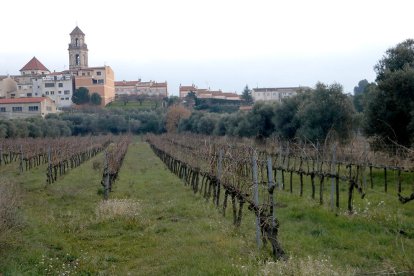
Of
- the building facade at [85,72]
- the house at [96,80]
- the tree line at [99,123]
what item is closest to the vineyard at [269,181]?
the tree line at [99,123]

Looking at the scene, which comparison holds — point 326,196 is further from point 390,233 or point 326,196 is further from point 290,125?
point 290,125

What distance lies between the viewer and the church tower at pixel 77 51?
130375mm

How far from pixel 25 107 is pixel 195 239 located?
293 feet

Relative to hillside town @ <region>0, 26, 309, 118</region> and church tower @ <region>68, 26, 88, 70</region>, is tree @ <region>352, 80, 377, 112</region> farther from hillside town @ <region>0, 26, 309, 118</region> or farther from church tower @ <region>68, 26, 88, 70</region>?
church tower @ <region>68, 26, 88, 70</region>

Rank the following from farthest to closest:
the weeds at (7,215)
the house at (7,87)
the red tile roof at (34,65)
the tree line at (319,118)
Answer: the red tile roof at (34,65) → the house at (7,87) → the tree line at (319,118) → the weeds at (7,215)

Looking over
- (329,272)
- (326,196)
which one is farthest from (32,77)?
(329,272)

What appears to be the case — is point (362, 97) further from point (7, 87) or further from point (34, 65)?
point (34, 65)

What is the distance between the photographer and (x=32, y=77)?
394 feet

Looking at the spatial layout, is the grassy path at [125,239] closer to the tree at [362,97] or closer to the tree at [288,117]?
the tree at [362,97]

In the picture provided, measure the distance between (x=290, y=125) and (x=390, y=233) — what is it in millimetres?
29444

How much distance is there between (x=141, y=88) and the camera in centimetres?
14700

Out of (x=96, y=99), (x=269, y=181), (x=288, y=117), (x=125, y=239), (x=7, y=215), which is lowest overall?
(x=125, y=239)

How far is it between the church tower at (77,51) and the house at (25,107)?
37.5m

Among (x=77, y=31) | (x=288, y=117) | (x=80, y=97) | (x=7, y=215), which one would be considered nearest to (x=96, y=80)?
(x=80, y=97)
